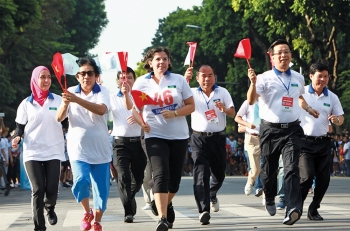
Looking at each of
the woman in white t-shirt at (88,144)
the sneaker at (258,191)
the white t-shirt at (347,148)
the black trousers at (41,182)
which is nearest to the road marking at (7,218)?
the black trousers at (41,182)

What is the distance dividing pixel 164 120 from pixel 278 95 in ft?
5.54

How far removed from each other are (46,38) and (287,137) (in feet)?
126

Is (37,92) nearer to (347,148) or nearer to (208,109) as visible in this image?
(208,109)

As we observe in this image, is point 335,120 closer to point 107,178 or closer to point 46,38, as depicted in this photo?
point 107,178

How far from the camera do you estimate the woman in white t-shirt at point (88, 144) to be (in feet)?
34.5

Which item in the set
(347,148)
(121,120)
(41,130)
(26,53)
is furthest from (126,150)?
(26,53)

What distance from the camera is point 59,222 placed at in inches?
508

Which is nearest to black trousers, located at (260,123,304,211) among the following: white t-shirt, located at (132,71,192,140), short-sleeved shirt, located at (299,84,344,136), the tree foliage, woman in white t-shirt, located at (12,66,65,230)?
short-sleeved shirt, located at (299,84,344,136)

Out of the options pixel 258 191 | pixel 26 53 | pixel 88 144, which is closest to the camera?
pixel 88 144

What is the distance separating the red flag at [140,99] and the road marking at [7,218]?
2.95m

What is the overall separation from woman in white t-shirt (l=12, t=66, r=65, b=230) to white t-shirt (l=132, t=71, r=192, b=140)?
1097 mm

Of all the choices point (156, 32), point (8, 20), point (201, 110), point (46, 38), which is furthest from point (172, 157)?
point (156, 32)

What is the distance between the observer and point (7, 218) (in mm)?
14266

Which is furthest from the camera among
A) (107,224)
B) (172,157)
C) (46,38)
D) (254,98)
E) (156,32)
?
(156,32)
